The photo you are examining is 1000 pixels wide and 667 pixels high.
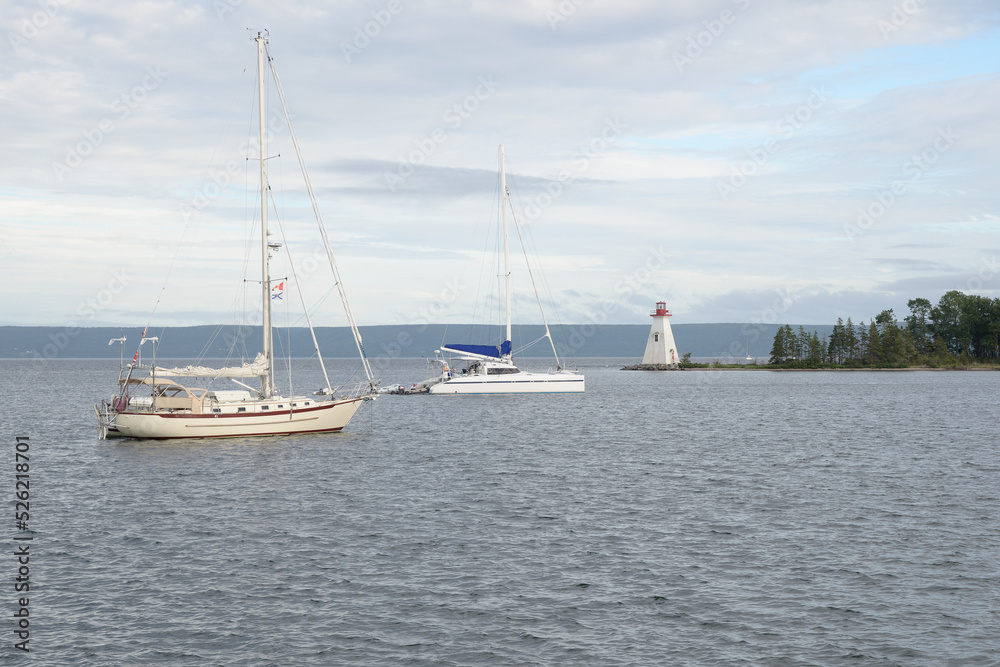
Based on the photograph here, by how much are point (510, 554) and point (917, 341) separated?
7221 inches

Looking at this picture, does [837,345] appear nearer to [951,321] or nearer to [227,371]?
[951,321]

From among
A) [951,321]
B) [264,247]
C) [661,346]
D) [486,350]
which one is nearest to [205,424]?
[264,247]

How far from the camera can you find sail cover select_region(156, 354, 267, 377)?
43400mm

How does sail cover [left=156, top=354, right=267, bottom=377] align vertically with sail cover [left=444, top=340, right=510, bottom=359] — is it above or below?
below

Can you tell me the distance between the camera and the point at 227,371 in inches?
1715

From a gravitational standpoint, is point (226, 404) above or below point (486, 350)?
below

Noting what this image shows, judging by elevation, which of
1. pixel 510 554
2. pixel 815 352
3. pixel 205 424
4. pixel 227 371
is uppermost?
pixel 815 352

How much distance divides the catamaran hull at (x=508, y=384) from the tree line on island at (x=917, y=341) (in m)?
110

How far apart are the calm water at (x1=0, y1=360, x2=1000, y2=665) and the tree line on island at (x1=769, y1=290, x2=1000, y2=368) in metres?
140

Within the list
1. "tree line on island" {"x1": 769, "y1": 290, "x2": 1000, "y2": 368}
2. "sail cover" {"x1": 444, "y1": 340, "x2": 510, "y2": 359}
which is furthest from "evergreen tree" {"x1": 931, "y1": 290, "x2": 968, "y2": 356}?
"sail cover" {"x1": 444, "y1": 340, "x2": 510, "y2": 359}

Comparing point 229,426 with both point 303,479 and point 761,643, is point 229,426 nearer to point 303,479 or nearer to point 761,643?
point 303,479

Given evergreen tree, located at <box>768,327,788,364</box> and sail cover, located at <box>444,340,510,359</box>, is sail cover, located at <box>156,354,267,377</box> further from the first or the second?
evergreen tree, located at <box>768,327,788,364</box>

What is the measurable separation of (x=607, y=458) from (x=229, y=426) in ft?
66.4

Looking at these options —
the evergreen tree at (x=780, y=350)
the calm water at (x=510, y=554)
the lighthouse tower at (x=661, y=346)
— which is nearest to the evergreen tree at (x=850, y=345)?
the evergreen tree at (x=780, y=350)
